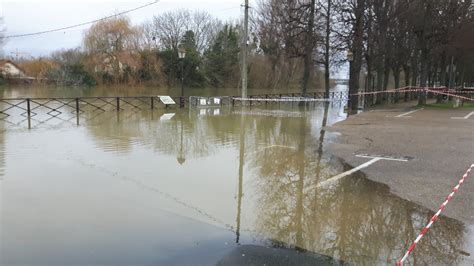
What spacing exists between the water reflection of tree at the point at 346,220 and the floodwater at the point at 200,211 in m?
0.02

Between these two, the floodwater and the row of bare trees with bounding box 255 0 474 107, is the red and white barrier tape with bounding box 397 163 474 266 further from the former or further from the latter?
the row of bare trees with bounding box 255 0 474 107

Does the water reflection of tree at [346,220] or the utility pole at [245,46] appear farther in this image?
the utility pole at [245,46]

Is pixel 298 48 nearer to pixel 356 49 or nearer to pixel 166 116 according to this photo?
pixel 356 49

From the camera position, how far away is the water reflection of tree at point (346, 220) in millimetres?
4944

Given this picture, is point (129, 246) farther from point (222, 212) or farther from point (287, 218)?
point (287, 218)

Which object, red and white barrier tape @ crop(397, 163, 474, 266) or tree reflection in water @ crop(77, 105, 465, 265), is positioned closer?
red and white barrier tape @ crop(397, 163, 474, 266)

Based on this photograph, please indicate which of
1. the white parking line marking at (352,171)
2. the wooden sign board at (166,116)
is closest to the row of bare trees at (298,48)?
the wooden sign board at (166,116)

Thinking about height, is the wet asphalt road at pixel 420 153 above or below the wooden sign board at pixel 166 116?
below

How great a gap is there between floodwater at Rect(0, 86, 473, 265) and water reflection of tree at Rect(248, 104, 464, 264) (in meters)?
0.02

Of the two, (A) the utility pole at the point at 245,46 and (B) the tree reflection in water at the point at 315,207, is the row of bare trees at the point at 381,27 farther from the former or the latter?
(B) the tree reflection in water at the point at 315,207

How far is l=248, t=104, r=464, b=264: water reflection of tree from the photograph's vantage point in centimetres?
494

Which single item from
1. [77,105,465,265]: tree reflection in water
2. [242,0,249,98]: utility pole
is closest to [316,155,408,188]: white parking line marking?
[77,105,465,265]: tree reflection in water

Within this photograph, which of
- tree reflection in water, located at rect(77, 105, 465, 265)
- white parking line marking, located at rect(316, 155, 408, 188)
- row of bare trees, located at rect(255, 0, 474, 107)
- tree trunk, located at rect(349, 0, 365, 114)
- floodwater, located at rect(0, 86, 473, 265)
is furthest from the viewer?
row of bare trees, located at rect(255, 0, 474, 107)

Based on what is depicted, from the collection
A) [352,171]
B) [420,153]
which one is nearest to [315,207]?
[352,171]
